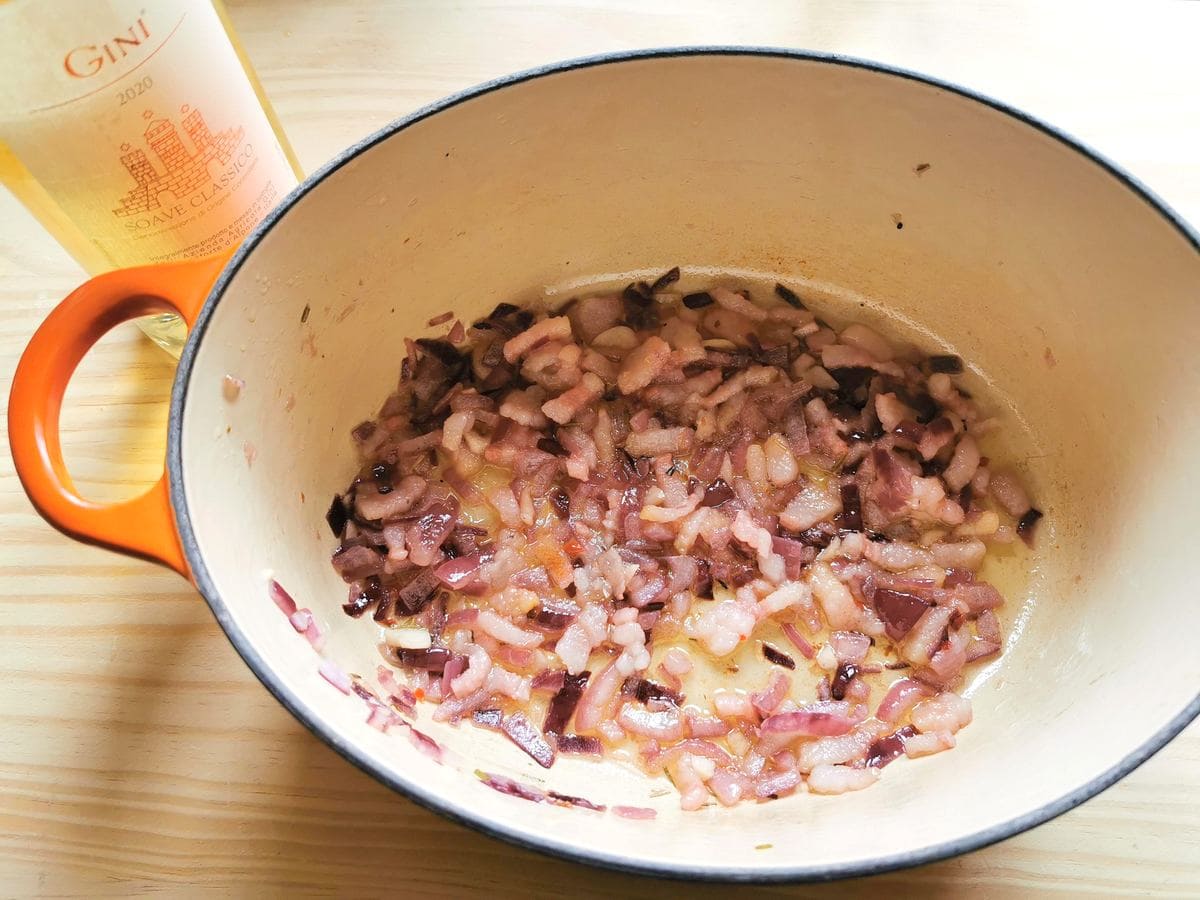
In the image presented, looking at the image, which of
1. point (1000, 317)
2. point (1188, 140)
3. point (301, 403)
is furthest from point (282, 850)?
point (1188, 140)

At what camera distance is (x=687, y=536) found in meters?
1.00

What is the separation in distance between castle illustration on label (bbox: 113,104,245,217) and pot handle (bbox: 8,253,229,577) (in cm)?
13

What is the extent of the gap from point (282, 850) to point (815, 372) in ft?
2.48

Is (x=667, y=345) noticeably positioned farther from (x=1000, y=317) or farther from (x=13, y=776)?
(x=13, y=776)

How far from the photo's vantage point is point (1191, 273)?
0.80 m

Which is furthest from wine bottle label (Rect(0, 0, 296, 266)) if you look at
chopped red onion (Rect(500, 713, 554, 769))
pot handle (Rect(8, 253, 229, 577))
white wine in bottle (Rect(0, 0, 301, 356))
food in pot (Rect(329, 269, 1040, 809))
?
chopped red onion (Rect(500, 713, 554, 769))

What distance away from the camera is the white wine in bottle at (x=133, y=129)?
71cm

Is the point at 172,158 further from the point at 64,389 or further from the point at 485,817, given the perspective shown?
the point at 485,817

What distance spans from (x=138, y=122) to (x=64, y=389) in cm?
A: 23

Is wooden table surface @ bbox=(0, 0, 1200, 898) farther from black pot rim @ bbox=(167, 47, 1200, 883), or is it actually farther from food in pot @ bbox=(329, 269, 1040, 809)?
black pot rim @ bbox=(167, 47, 1200, 883)

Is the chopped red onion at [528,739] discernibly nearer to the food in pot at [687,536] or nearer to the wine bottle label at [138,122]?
the food in pot at [687,536]

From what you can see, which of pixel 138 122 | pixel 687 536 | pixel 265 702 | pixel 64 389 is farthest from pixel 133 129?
pixel 687 536

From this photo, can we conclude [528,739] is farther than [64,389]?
Yes

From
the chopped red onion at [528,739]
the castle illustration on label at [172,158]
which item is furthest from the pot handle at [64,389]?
the chopped red onion at [528,739]
